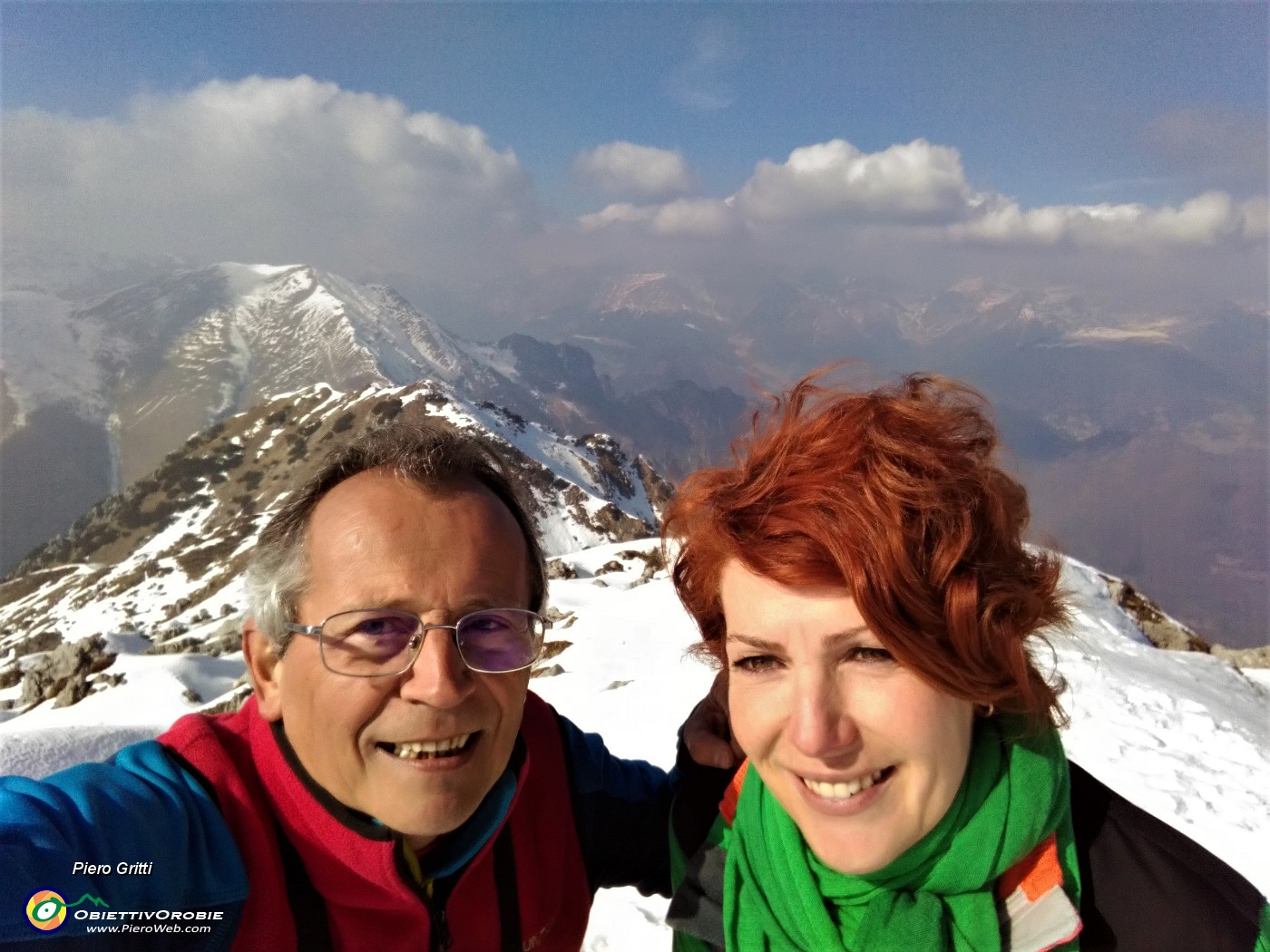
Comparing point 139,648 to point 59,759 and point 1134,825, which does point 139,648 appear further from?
point 1134,825

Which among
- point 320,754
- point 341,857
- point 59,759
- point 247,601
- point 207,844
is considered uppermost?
point 247,601

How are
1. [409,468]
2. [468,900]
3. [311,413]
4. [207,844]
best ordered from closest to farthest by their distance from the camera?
[207,844]
[409,468]
[468,900]
[311,413]

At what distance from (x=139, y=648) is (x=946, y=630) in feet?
112

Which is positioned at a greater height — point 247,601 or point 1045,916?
point 247,601

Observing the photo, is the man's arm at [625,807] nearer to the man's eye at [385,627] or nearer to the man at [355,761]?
the man at [355,761]

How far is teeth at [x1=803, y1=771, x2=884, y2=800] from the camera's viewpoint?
7.39 feet

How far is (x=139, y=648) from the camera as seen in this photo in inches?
1126

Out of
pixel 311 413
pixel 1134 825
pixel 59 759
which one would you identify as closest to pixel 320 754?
pixel 1134 825

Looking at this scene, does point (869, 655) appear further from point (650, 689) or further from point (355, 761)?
point (650, 689)

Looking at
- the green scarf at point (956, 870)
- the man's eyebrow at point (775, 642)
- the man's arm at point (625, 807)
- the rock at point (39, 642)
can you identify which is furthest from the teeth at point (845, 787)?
the rock at point (39, 642)

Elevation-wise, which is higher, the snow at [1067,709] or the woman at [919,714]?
the woman at [919,714]

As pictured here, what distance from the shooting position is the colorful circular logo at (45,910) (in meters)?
1.71

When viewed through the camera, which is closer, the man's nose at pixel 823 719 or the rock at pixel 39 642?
the man's nose at pixel 823 719

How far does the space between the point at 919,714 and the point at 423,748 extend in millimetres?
1605
